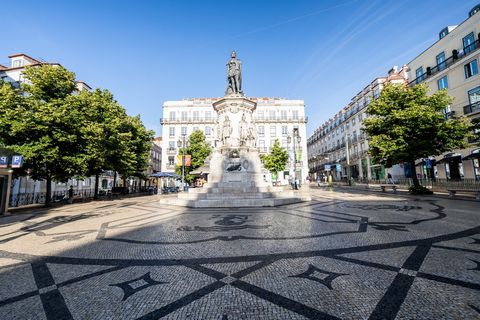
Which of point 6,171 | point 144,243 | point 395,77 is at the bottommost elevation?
point 144,243

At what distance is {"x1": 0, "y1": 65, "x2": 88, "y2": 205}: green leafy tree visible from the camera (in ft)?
44.1

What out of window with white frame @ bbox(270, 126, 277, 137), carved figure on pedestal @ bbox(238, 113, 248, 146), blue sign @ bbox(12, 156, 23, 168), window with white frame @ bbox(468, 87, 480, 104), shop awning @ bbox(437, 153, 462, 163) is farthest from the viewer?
window with white frame @ bbox(270, 126, 277, 137)

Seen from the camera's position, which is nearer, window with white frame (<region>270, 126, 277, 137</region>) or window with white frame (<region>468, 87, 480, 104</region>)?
window with white frame (<region>468, 87, 480, 104</region>)

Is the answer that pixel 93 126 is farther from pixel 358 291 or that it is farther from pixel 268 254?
pixel 358 291

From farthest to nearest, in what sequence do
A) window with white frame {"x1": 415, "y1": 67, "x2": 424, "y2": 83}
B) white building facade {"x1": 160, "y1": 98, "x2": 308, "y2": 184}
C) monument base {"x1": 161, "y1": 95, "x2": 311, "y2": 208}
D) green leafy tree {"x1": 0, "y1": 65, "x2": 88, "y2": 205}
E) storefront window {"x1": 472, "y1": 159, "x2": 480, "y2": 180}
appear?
white building facade {"x1": 160, "y1": 98, "x2": 308, "y2": 184} → window with white frame {"x1": 415, "y1": 67, "x2": 424, "y2": 83} → storefront window {"x1": 472, "y1": 159, "x2": 480, "y2": 180} → green leafy tree {"x1": 0, "y1": 65, "x2": 88, "y2": 205} → monument base {"x1": 161, "y1": 95, "x2": 311, "y2": 208}

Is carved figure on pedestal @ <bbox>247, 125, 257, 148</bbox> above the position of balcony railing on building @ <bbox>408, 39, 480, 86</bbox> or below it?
below

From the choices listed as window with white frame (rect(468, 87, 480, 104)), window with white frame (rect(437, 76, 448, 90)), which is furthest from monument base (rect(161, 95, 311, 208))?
window with white frame (rect(437, 76, 448, 90))

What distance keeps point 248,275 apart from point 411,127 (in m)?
19.5

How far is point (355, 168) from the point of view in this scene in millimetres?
48250

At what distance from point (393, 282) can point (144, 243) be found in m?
5.11

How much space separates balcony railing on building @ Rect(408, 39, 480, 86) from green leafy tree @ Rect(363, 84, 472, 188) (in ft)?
30.0

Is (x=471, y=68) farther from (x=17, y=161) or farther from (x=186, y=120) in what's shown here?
(x=186, y=120)

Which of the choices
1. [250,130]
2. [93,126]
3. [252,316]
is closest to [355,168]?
[250,130]

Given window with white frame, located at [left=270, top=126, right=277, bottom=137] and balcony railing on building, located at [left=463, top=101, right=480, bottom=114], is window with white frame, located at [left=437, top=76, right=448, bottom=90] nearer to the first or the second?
balcony railing on building, located at [left=463, top=101, right=480, bottom=114]
